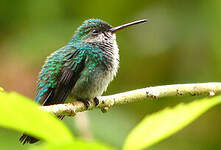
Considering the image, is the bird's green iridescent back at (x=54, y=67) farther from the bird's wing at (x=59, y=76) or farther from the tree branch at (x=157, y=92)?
the tree branch at (x=157, y=92)

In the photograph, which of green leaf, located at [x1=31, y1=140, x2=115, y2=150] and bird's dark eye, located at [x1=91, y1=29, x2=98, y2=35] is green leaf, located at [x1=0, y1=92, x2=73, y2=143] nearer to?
green leaf, located at [x1=31, y1=140, x2=115, y2=150]

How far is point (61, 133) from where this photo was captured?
1.94 feet

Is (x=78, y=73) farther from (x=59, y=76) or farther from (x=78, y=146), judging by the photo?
(x=78, y=146)

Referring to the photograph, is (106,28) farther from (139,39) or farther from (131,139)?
(131,139)

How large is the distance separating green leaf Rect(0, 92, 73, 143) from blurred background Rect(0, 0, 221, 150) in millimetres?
3957

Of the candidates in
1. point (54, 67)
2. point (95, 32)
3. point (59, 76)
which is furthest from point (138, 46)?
point (59, 76)

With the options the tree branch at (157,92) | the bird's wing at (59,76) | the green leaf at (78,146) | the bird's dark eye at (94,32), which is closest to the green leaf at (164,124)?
the green leaf at (78,146)

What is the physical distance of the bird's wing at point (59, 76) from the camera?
11.9 feet

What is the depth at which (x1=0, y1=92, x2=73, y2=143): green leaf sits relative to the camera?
1.80 ft

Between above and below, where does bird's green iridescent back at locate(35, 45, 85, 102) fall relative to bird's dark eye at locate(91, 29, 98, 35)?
below

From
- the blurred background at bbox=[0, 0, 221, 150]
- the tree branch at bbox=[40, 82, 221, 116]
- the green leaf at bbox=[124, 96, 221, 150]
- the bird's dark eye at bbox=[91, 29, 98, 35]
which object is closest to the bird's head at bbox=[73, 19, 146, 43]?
the bird's dark eye at bbox=[91, 29, 98, 35]

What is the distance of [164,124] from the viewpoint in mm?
616

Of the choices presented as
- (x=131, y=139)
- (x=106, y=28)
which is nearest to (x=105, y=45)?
(x=106, y=28)

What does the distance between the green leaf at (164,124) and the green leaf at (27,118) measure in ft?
0.35
